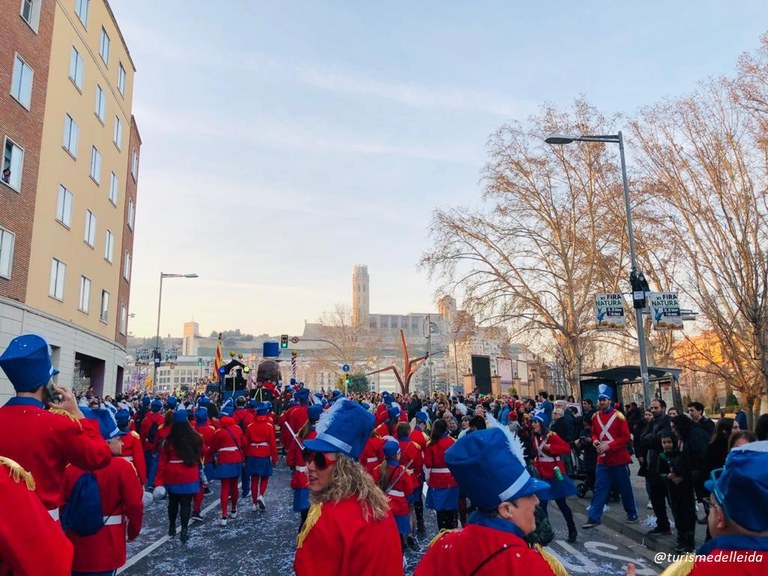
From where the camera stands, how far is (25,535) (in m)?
2.07

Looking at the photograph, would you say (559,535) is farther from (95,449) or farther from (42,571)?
(42,571)

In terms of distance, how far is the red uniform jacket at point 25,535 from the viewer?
2.03 m

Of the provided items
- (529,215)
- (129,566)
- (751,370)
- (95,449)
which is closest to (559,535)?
(129,566)

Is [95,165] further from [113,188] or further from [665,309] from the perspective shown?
[665,309]

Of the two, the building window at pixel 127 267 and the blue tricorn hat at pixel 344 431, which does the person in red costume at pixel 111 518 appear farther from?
the building window at pixel 127 267

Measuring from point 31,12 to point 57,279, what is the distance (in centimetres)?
965

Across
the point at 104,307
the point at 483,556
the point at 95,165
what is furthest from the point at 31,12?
the point at 483,556

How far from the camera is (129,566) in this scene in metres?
7.23

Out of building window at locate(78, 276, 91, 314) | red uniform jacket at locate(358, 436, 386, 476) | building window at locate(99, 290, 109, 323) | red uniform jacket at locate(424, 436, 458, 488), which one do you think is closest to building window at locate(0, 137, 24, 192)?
building window at locate(78, 276, 91, 314)

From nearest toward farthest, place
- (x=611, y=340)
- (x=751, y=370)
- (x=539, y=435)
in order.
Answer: (x=539, y=435), (x=751, y=370), (x=611, y=340)

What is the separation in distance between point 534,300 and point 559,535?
75.4 ft

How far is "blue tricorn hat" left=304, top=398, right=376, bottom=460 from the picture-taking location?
10.0 ft

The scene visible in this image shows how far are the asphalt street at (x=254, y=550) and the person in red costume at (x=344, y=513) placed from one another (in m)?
4.66

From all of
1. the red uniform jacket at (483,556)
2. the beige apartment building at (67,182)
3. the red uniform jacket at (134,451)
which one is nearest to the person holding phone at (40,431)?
the red uniform jacket at (483,556)
